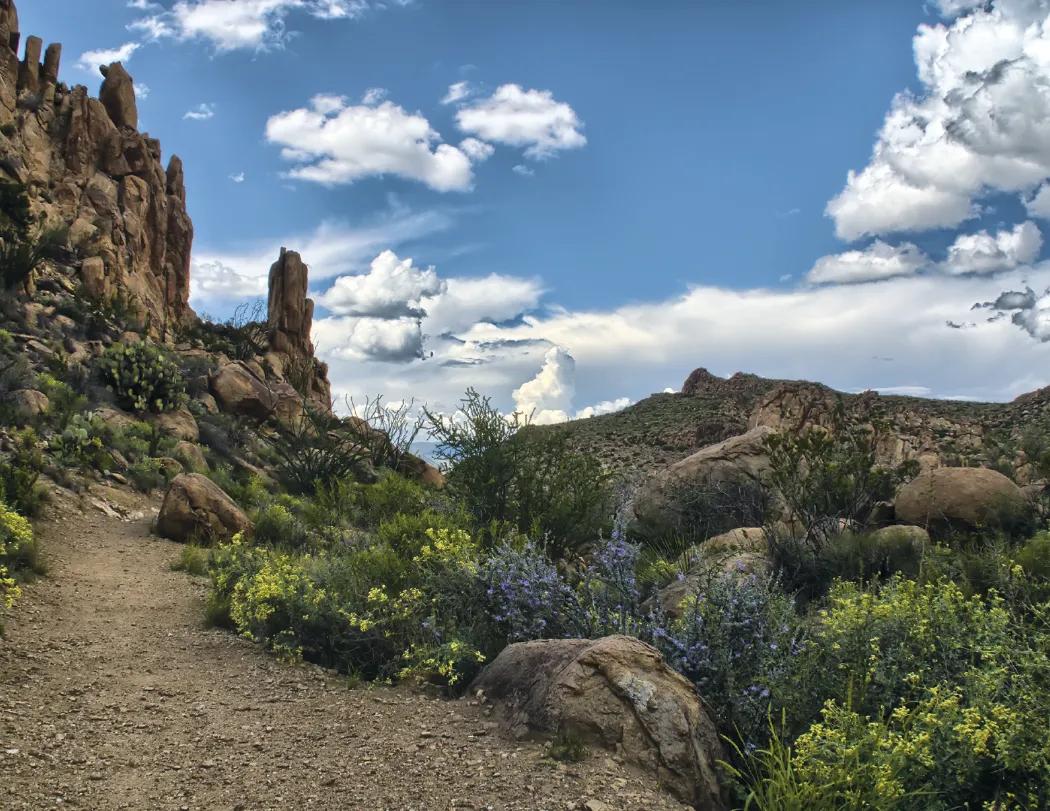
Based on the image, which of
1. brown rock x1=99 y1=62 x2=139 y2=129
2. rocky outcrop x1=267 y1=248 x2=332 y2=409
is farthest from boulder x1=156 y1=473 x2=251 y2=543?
brown rock x1=99 y1=62 x2=139 y2=129

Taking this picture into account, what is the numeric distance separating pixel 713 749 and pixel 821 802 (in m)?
1.01

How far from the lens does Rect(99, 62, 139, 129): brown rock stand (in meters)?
41.0

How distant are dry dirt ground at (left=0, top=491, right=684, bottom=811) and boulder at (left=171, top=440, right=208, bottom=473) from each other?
9238 millimetres

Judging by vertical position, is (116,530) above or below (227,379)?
below

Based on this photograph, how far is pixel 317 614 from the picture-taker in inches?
297

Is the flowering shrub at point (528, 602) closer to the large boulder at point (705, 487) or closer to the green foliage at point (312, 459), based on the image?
the large boulder at point (705, 487)

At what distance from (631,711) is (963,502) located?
7874mm

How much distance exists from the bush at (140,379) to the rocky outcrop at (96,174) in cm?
878

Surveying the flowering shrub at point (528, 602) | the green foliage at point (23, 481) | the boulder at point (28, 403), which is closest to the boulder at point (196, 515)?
the green foliage at point (23, 481)

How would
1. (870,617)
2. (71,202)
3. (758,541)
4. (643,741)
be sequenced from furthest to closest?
(71,202) → (758,541) → (870,617) → (643,741)

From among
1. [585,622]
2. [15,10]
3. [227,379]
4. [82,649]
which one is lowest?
[82,649]

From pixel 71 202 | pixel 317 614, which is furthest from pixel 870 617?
pixel 71 202

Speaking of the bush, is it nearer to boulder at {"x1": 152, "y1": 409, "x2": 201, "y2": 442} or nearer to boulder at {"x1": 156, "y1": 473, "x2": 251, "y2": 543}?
boulder at {"x1": 152, "y1": 409, "x2": 201, "y2": 442}

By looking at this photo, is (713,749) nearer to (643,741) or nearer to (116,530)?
(643,741)
